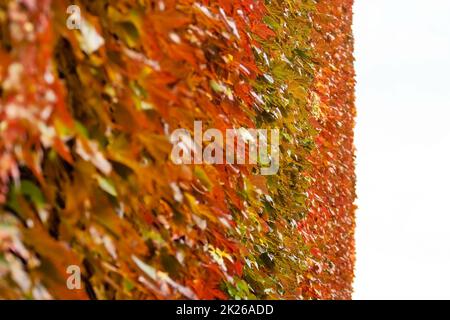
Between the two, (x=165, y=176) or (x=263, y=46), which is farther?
(x=263, y=46)

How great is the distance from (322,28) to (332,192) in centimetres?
194

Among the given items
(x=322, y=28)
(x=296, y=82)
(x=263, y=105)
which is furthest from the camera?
(x=322, y=28)

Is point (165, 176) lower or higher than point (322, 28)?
lower

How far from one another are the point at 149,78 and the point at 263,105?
210 centimetres

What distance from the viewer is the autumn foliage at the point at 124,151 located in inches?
64.1

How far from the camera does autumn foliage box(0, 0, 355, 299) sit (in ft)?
→ 5.34

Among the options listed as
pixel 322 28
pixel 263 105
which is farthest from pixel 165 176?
pixel 322 28

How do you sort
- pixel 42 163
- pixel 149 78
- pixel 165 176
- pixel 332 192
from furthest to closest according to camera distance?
pixel 332 192, pixel 165 176, pixel 149 78, pixel 42 163

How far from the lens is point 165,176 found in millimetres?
2334

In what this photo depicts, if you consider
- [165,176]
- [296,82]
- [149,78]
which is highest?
[296,82]

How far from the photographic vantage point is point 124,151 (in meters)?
2.08

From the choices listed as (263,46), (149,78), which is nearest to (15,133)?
(149,78)

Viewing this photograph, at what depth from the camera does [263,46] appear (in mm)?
4543
